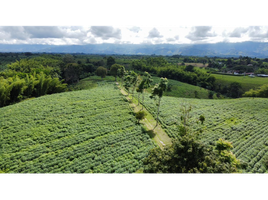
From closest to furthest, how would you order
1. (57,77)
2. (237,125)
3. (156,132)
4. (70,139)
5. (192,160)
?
(192,160) → (70,139) → (156,132) → (237,125) → (57,77)

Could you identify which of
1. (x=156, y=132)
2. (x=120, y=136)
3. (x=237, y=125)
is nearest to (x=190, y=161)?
(x=156, y=132)

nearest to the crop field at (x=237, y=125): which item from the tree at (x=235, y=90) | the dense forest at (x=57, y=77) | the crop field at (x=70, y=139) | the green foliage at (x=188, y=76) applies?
the crop field at (x=70, y=139)

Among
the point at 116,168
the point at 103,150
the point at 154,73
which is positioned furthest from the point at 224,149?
the point at 154,73

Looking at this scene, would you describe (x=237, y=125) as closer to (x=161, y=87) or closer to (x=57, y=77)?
(x=161, y=87)

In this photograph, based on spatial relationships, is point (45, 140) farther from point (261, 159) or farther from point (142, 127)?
point (261, 159)

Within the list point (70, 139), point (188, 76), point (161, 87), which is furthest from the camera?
point (188, 76)

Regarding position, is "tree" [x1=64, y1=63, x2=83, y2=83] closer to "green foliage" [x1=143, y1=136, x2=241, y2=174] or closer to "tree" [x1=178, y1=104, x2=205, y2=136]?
"tree" [x1=178, y1=104, x2=205, y2=136]
